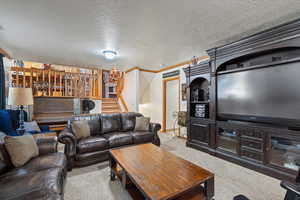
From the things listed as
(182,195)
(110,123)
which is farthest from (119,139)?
(182,195)

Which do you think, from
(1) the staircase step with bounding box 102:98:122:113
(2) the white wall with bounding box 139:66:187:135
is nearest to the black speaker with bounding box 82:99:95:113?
(1) the staircase step with bounding box 102:98:122:113

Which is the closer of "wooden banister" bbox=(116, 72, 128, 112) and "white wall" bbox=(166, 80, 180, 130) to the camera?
"white wall" bbox=(166, 80, 180, 130)

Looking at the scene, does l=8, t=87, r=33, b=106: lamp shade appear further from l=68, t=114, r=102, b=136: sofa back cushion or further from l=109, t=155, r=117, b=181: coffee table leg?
l=109, t=155, r=117, b=181: coffee table leg

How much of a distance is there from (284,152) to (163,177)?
216 cm

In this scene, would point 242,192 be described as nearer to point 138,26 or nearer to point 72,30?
point 138,26

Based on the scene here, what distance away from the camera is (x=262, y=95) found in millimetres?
2381

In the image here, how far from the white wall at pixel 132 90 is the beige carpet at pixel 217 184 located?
2.99 m

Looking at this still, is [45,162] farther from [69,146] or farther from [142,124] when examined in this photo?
[142,124]

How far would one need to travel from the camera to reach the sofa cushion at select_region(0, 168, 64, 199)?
42.3 inches

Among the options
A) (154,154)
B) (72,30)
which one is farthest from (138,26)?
(154,154)

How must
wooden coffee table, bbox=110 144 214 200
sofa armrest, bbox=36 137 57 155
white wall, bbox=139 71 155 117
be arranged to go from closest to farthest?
wooden coffee table, bbox=110 144 214 200 < sofa armrest, bbox=36 137 57 155 < white wall, bbox=139 71 155 117

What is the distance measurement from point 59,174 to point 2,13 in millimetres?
2431

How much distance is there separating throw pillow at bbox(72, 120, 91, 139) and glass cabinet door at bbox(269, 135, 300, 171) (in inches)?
138

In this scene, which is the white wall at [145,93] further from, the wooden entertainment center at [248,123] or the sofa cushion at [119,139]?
the sofa cushion at [119,139]
